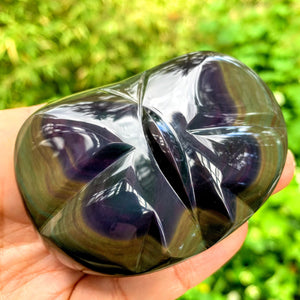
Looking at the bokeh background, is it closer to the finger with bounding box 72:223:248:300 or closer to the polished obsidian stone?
the finger with bounding box 72:223:248:300

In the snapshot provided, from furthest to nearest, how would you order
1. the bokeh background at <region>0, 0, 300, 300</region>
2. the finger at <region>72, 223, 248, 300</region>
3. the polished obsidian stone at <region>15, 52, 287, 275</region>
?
1. the bokeh background at <region>0, 0, 300, 300</region>
2. the finger at <region>72, 223, 248, 300</region>
3. the polished obsidian stone at <region>15, 52, 287, 275</region>

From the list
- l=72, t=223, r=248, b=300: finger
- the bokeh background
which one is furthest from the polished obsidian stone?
the bokeh background

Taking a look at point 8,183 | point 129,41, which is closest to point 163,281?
point 8,183

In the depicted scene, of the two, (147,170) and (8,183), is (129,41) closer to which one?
(8,183)

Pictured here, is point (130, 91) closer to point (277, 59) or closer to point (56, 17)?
point (277, 59)

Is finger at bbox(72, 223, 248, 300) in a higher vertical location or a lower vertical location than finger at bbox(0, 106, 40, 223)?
lower

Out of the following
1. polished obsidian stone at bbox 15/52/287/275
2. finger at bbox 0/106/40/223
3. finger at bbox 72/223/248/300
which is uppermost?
polished obsidian stone at bbox 15/52/287/275
